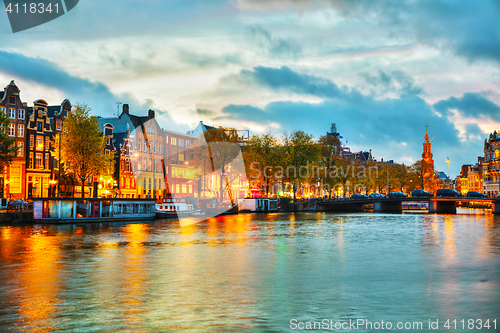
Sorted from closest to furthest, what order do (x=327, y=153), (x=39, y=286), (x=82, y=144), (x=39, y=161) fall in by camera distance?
(x=39, y=286)
(x=82, y=144)
(x=39, y=161)
(x=327, y=153)

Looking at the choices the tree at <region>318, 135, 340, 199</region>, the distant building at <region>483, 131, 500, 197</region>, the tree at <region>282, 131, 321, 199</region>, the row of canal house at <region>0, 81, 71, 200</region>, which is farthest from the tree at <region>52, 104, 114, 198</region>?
the distant building at <region>483, 131, 500, 197</region>

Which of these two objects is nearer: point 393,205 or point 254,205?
point 254,205

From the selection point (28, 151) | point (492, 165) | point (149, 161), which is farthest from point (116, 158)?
point (492, 165)

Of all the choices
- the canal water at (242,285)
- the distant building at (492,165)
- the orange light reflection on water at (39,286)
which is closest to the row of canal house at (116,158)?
the orange light reflection on water at (39,286)

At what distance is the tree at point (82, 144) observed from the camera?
73.0m

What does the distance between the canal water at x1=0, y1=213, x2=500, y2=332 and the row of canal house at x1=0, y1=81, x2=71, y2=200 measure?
42.2 m

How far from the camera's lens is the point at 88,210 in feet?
223

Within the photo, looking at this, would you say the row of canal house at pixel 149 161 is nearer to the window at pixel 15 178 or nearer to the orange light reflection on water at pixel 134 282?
the window at pixel 15 178

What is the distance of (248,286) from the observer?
972 inches

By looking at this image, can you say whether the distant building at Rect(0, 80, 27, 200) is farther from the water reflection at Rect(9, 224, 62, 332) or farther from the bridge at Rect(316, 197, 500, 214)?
the bridge at Rect(316, 197, 500, 214)

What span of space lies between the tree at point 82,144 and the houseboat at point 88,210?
569 cm

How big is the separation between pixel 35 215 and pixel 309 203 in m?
81.7

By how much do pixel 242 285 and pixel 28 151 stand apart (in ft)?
235

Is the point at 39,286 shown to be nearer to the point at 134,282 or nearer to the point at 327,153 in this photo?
the point at 134,282
